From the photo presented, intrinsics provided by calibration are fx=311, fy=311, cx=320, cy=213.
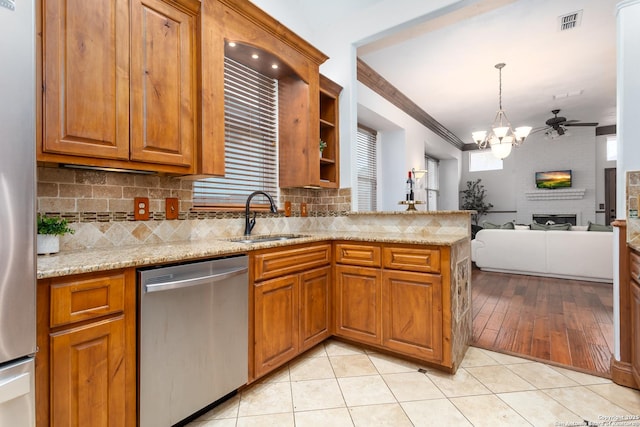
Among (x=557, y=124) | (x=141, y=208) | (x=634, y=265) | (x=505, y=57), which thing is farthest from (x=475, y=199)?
(x=141, y=208)

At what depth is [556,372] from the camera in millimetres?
2090

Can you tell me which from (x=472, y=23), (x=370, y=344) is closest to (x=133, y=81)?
(x=370, y=344)

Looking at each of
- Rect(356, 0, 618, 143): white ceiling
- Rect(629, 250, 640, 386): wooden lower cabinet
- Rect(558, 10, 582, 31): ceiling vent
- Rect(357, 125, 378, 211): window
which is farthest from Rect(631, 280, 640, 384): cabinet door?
Rect(357, 125, 378, 211): window

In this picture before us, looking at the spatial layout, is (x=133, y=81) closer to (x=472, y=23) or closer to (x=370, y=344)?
(x=370, y=344)

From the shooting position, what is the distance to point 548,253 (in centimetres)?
460

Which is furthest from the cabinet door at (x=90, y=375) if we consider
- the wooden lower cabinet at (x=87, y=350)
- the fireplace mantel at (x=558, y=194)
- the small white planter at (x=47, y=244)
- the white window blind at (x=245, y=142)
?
the fireplace mantel at (x=558, y=194)

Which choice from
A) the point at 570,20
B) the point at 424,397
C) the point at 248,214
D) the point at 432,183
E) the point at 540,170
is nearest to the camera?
the point at 424,397

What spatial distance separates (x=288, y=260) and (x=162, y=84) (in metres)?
1.28

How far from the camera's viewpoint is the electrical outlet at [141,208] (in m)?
1.88

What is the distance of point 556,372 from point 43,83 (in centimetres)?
329

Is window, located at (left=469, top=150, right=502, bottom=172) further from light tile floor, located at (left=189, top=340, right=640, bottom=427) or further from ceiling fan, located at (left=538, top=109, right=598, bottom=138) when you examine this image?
light tile floor, located at (left=189, top=340, right=640, bottom=427)

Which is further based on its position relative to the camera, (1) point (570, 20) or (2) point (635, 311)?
(1) point (570, 20)

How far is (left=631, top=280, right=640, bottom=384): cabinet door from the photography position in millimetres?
1703

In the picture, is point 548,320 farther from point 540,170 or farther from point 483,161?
point 483,161
